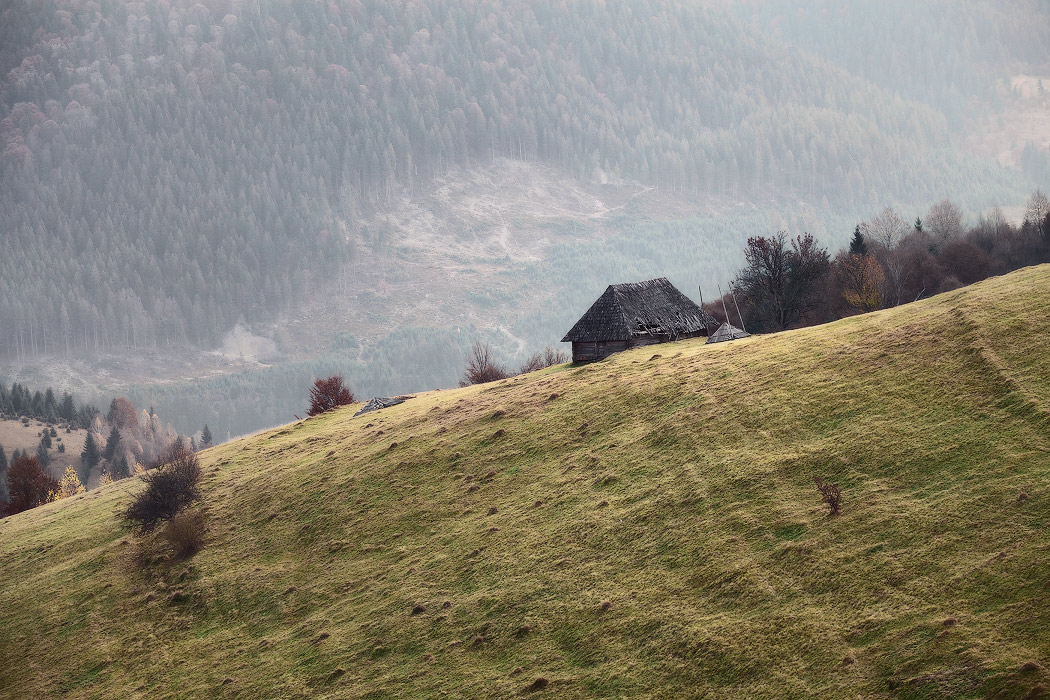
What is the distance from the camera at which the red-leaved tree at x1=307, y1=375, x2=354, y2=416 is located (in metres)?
94.7

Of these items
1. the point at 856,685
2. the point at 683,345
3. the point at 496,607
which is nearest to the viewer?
the point at 856,685

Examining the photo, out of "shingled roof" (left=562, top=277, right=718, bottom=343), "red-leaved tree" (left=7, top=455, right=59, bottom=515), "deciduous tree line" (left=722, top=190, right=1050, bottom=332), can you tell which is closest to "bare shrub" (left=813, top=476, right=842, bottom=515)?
"shingled roof" (left=562, top=277, right=718, bottom=343)

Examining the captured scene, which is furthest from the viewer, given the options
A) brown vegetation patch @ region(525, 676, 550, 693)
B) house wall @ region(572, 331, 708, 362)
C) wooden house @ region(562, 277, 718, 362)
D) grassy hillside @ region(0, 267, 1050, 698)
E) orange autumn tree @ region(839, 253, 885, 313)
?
orange autumn tree @ region(839, 253, 885, 313)

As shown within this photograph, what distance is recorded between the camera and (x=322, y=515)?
137 ft

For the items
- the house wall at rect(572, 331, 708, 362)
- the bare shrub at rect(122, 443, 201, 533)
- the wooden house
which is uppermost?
the wooden house

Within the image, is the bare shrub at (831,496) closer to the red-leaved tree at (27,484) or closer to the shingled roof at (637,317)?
the shingled roof at (637,317)

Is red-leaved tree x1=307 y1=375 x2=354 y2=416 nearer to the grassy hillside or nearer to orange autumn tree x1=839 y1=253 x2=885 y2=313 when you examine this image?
the grassy hillside

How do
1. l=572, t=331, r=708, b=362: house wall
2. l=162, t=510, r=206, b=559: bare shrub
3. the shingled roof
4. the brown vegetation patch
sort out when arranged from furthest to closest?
the shingled roof < l=572, t=331, r=708, b=362: house wall < l=162, t=510, r=206, b=559: bare shrub < the brown vegetation patch

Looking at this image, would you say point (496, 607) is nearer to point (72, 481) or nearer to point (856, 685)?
point (856, 685)

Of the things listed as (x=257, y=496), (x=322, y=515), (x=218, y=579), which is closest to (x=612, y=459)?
(x=322, y=515)

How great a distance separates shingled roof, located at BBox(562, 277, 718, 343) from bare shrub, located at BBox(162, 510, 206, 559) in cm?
2939

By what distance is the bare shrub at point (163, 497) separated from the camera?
157ft

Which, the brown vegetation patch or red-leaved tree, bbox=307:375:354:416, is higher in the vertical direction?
red-leaved tree, bbox=307:375:354:416

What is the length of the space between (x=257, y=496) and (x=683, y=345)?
96.5 ft
